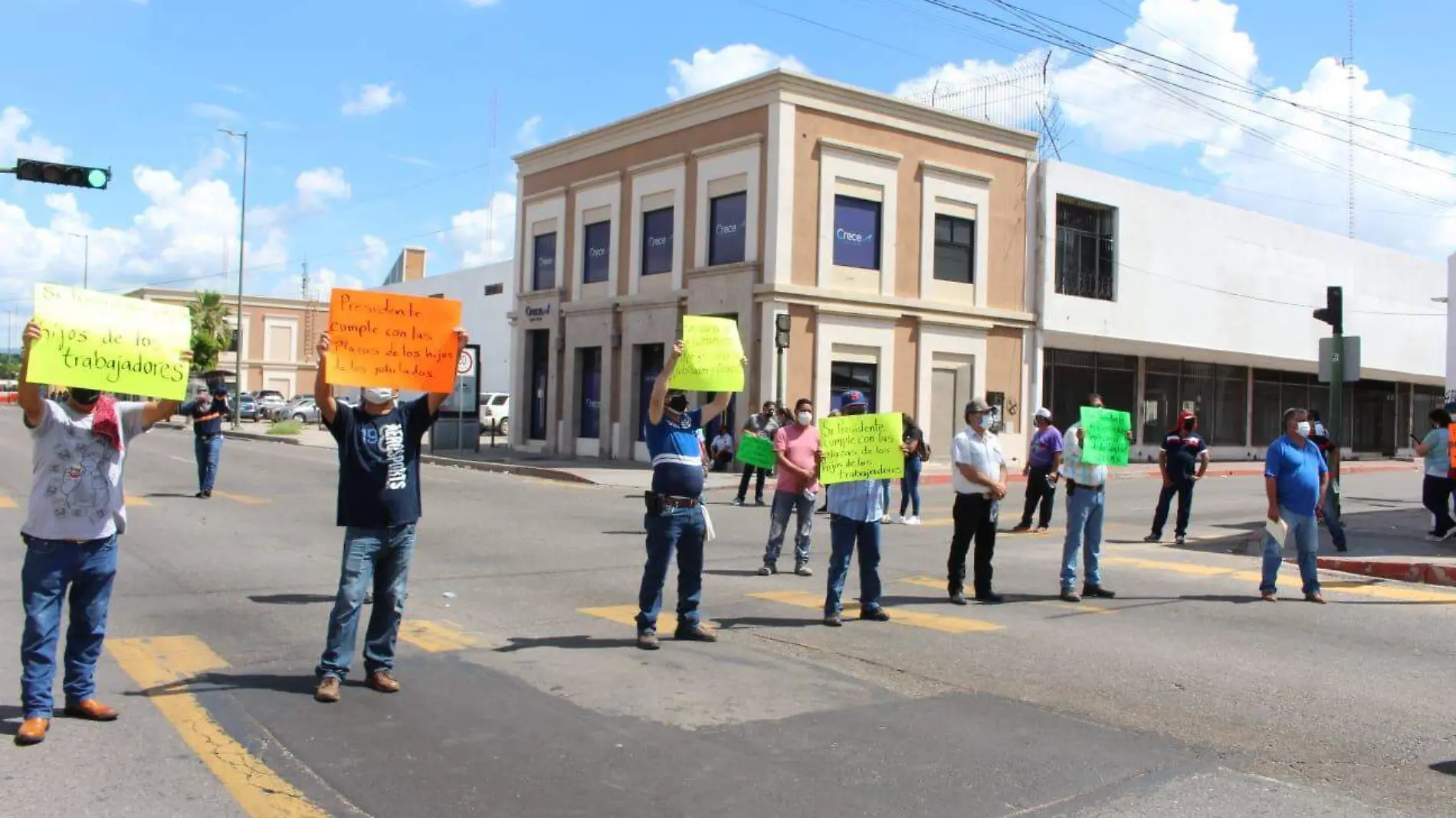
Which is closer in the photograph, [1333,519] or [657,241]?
[1333,519]

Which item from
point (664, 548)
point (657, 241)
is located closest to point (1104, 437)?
point (664, 548)

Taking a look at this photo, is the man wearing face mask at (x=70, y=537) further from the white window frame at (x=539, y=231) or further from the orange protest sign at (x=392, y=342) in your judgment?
the white window frame at (x=539, y=231)

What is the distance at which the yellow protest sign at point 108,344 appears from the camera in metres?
5.61

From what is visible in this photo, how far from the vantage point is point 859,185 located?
28.4 m

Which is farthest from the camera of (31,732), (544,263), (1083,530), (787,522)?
(544,263)

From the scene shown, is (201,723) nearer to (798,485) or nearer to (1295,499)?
(798,485)

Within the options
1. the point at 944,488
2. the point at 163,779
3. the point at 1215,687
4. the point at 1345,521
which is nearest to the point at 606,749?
the point at 163,779

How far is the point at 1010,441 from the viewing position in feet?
104

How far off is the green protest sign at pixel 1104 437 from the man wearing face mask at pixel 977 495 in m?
0.93

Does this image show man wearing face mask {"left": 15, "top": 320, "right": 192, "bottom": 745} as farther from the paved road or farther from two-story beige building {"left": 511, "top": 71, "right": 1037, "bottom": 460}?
two-story beige building {"left": 511, "top": 71, "right": 1037, "bottom": 460}

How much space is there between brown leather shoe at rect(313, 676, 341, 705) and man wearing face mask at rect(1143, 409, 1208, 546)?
40.8 ft

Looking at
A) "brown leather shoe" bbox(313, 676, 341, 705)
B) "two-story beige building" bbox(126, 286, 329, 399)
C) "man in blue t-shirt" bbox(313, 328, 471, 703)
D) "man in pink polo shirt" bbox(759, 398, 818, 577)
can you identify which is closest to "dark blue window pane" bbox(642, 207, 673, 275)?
"man in pink polo shirt" bbox(759, 398, 818, 577)

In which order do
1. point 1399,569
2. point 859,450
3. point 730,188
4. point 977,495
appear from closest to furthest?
point 859,450 < point 977,495 < point 1399,569 < point 730,188

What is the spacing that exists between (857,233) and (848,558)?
20.3m
